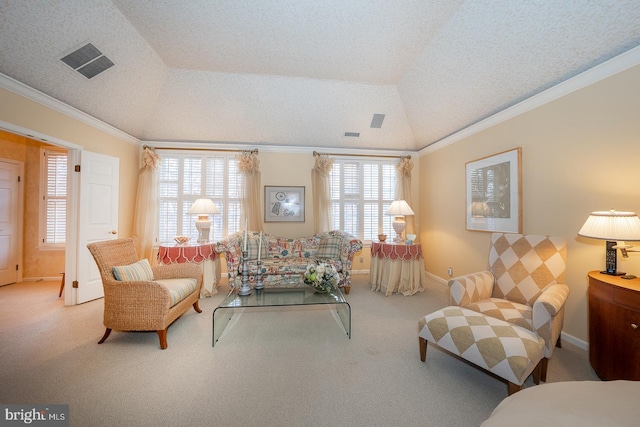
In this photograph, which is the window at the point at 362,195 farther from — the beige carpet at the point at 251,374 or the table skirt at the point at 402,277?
the beige carpet at the point at 251,374

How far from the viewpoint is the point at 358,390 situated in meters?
1.82

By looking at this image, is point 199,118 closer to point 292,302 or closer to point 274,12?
point 274,12

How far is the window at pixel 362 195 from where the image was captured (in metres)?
5.12

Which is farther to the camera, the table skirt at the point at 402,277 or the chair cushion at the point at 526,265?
the table skirt at the point at 402,277

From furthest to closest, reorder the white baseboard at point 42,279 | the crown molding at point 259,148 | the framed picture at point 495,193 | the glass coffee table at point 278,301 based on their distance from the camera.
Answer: the crown molding at point 259,148
the white baseboard at point 42,279
the framed picture at point 495,193
the glass coffee table at point 278,301

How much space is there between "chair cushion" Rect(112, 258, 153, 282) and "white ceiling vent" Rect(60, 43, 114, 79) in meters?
→ 2.42

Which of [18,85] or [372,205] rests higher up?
[18,85]

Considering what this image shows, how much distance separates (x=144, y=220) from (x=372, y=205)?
4.42 m

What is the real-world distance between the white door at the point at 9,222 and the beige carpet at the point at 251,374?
185 centimetres

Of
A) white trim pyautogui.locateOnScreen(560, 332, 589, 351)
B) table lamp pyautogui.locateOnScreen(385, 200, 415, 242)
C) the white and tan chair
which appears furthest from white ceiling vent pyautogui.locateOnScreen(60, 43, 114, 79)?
white trim pyautogui.locateOnScreen(560, 332, 589, 351)

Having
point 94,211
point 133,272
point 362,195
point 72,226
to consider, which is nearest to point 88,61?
point 94,211

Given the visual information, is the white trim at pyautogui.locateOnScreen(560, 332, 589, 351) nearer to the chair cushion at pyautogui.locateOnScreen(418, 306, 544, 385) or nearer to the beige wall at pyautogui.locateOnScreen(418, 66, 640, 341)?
the beige wall at pyautogui.locateOnScreen(418, 66, 640, 341)

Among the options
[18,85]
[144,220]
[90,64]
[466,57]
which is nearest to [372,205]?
[466,57]

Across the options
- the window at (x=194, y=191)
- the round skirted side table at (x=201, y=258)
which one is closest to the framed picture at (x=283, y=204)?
the window at (x=194, y=191)
